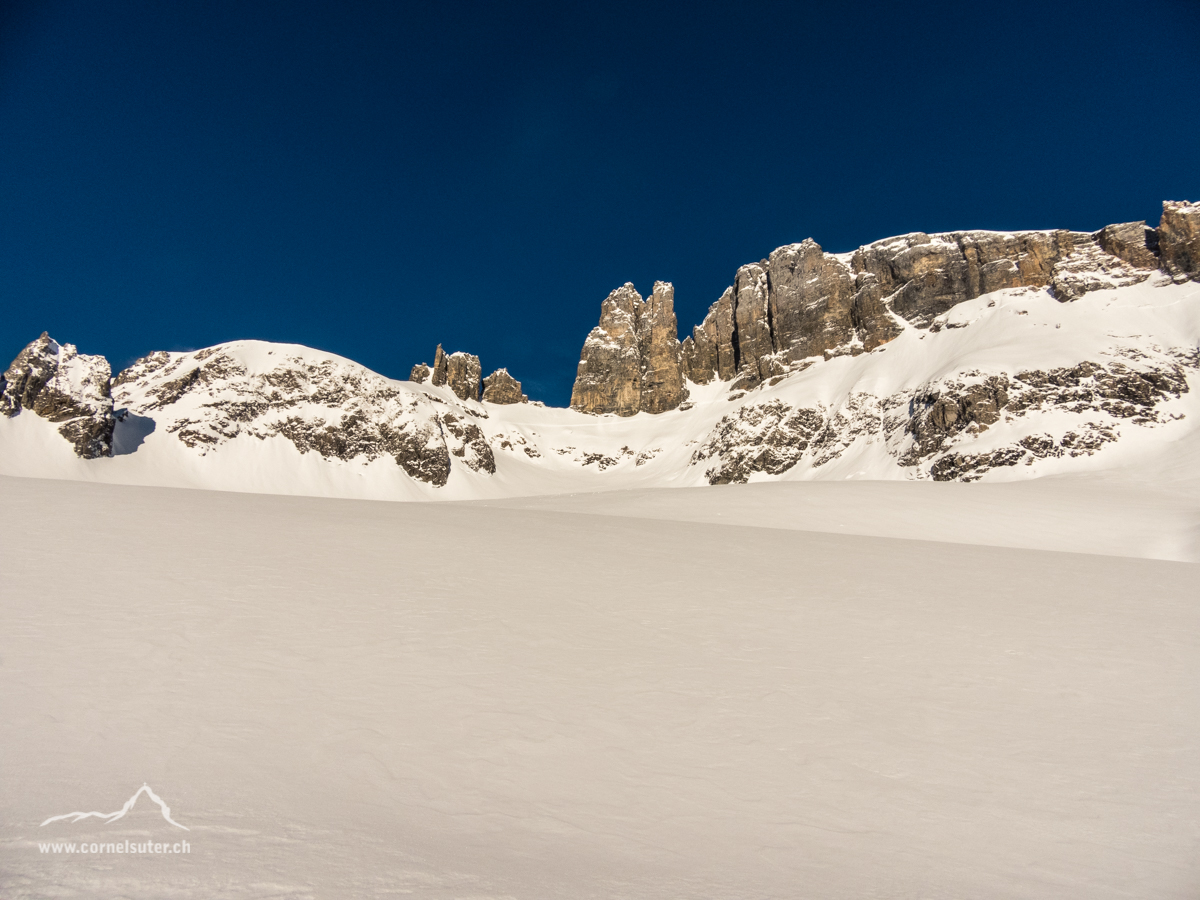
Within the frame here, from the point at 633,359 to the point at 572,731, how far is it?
523ft

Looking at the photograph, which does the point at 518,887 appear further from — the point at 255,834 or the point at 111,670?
the point at 111,670

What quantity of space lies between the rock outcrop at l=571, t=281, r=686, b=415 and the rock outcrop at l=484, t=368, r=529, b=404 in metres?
18.2

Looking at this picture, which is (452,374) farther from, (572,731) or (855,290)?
(572,731)

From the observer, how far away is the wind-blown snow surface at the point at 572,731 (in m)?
3.18

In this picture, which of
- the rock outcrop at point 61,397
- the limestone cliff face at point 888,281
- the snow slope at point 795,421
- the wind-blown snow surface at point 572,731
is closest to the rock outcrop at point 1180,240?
the limestone cliff face at point 888,281

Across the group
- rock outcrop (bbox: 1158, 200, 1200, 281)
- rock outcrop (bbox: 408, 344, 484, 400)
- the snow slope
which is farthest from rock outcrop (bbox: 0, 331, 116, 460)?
rock outcrop (bbox: 1158, 200, 1200, 281)

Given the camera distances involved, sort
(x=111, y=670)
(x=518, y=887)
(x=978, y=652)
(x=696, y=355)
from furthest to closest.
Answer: (x=696, y=355)
(x=978, y=652)
(x=111, y=670)
(x=518, y=887)

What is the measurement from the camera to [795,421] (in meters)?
116

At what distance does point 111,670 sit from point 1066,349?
112 m

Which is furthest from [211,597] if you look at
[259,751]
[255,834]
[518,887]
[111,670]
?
[518,887]

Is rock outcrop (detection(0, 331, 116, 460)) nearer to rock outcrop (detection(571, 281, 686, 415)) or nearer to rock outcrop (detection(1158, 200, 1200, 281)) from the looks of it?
rock outcrop (detection(571, 281, 686, 415))

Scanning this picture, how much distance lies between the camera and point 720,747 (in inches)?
190

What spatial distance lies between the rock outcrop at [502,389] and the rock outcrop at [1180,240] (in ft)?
459

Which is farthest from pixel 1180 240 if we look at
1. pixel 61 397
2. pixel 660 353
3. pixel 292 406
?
pixel 61 397
